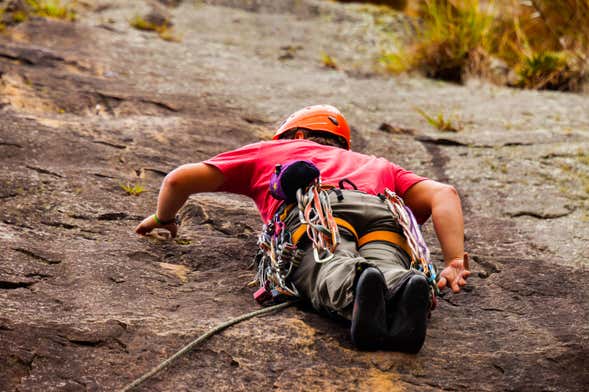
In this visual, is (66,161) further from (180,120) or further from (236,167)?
(236,167)

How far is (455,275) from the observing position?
307cm

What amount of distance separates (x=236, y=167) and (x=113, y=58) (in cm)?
414

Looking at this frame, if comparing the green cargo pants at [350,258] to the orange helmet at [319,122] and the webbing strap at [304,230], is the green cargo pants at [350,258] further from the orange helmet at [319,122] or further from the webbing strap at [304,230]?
the orange helmet at [319,122]

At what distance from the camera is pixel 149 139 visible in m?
5.57

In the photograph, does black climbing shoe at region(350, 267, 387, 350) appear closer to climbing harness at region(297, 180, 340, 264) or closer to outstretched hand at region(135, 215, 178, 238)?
climbing harness at region(297, 180, 340, 264)

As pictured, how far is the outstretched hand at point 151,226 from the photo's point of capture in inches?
153

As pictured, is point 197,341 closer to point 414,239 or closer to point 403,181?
point 414,239

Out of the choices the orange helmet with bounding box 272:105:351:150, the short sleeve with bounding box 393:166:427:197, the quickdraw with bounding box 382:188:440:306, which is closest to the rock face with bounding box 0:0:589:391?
the quickdraw with bounding box 382:188:440:306

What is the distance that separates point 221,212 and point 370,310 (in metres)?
2.08

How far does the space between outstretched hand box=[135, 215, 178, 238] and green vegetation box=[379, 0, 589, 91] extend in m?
4.98

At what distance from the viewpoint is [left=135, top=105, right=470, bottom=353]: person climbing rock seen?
8.73 feet

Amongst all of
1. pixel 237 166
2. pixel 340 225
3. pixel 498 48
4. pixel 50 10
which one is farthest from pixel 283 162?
pixel 498 48

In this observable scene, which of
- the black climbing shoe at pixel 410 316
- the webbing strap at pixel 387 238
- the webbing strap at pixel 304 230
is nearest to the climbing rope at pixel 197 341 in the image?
the webbing strap at pixel 304 230

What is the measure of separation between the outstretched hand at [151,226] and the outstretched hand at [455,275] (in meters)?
1.48
